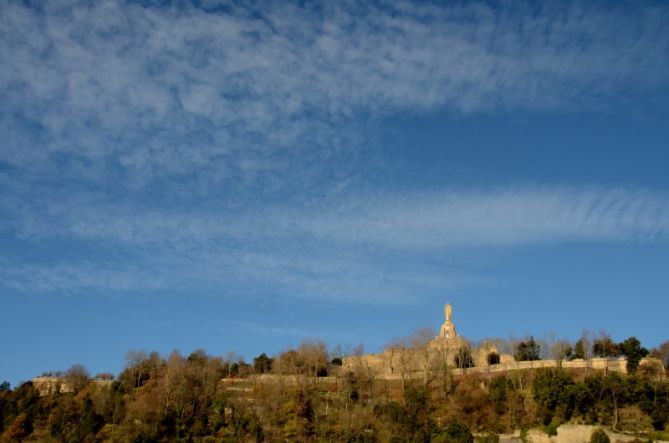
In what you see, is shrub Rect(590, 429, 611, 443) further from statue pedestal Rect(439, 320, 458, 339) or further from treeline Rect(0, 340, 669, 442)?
statue pedestal Rect(439, 320, 458, 339)

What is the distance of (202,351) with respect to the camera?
8038 cm

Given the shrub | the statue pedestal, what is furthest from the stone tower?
the shrub

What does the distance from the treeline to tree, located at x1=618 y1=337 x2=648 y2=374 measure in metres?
1.41

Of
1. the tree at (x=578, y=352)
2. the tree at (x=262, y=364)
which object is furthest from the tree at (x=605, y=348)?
the tree at (x=262, y=364)

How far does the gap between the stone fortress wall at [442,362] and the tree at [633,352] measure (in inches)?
26.3

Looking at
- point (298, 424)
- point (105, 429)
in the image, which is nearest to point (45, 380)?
point (105, 429)

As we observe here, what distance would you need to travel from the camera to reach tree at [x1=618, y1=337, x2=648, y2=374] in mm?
62781

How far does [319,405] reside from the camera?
63.7 m

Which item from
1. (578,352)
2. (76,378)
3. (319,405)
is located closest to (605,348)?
(578,352)

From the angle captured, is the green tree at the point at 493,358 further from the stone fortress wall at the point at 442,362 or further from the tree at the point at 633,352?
the tree at the point at 633,352

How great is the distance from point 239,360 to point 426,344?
20233mm

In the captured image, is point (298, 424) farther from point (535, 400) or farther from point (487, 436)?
point (535, 400)

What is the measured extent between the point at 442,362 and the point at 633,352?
655 inches

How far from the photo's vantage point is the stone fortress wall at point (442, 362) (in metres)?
65.2
